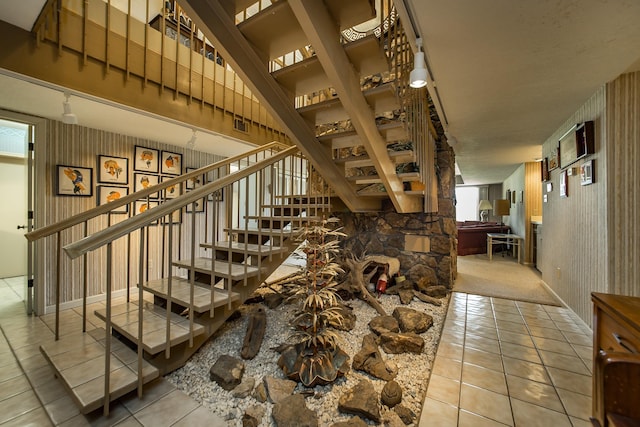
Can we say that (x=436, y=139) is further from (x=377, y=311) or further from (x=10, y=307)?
(x=10, y=307)

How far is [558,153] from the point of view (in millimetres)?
3080

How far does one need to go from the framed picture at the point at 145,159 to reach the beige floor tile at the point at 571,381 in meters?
4.98

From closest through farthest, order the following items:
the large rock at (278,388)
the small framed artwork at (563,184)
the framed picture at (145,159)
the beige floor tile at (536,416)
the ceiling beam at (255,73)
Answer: the beige floor tile at (536,416) → the ceiling beam at (255,73) → the large rock at (278,388) → the small framed artwork at (563,184) → the framed picture at (145,159)

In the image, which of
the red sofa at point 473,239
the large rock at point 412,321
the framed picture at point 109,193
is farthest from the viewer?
the red sofa at point 473,239

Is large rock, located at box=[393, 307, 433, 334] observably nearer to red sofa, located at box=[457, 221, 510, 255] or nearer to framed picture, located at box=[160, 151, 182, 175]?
framed picture, located at box=[160, 151, 182, 175]

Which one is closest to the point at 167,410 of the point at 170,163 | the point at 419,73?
the point at 419,73

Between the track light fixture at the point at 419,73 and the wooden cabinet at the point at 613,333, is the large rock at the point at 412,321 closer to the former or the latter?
the wooden cabinet at the point at 613,333

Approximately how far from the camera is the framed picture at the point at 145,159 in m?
3.60

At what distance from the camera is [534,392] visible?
1.58m

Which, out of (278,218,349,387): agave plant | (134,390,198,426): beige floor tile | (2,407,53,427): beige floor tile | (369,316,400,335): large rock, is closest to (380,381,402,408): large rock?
(278,218,349,387): agave plant

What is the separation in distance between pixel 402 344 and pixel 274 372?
3.49 feet

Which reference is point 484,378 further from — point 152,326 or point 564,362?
point 152,326

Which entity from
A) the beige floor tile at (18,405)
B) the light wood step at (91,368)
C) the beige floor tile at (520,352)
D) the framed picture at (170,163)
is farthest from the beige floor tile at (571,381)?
the framed picture at (170,163)

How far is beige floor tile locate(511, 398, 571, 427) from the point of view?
1.36 m
